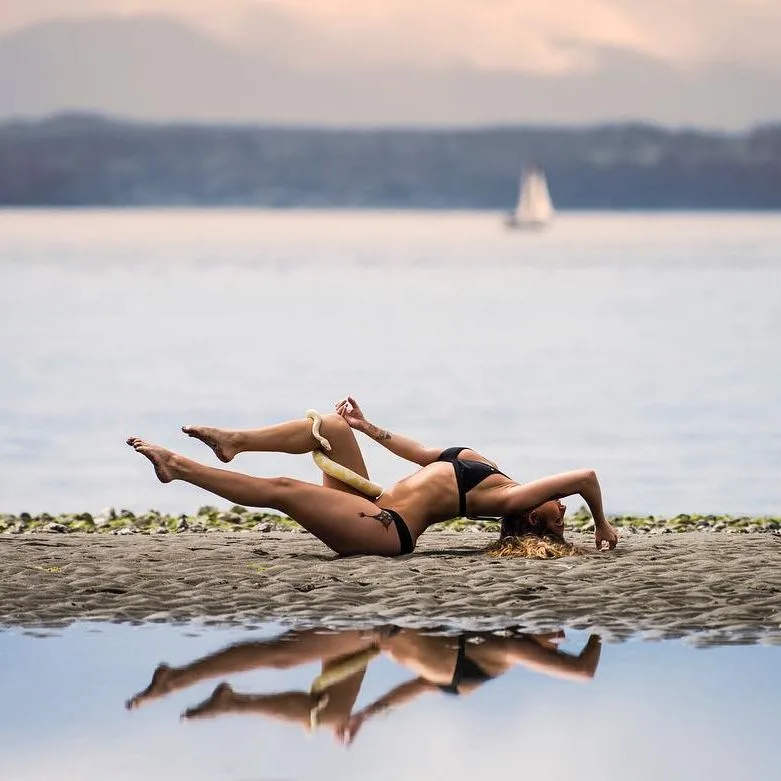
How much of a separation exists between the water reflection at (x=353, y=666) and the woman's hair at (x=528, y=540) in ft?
5.20

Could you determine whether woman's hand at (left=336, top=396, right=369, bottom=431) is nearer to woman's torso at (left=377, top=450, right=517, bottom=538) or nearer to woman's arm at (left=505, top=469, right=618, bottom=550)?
woman's torso at (left=377, top=450, right=517, bottom=538)

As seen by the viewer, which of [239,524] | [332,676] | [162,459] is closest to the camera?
[332,676]

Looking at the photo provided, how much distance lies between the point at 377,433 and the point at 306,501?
66 centimetres

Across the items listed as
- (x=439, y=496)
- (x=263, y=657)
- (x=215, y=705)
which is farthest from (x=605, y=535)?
(x=215, y=705)

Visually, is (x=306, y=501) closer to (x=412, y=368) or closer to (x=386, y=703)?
(x=386, y=703)

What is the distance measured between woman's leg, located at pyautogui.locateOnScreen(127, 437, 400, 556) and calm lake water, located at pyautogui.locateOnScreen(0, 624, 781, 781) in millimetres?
1297

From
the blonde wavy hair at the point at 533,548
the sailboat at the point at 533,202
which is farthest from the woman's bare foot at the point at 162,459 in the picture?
the sailboat at the point at 533,202

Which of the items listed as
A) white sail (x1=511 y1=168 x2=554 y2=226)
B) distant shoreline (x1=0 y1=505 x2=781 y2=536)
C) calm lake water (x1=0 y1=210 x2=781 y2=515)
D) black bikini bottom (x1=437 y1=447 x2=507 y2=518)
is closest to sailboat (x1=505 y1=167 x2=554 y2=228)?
white sail (x1=511 y1=168 x2=554 y2=226)

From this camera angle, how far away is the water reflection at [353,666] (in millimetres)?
8430

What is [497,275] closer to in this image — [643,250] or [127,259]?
[127,259]

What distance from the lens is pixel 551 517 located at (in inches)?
450

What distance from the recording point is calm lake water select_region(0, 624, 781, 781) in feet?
25.1

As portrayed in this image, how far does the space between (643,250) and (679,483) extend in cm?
9530

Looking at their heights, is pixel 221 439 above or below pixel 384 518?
above
